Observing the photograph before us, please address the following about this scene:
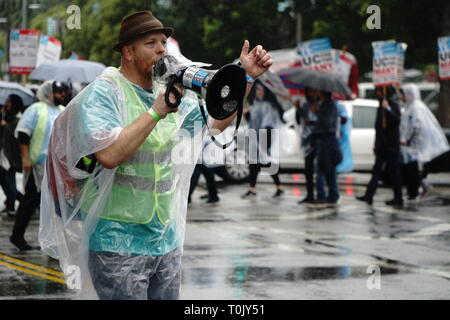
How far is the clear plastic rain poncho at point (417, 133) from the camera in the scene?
15406 millimetres

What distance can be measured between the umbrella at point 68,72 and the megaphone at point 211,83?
1237cm

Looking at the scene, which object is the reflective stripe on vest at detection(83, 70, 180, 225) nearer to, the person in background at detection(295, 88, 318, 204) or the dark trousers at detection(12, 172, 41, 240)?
the dark trousers at detection(12, 172, 41, 240)

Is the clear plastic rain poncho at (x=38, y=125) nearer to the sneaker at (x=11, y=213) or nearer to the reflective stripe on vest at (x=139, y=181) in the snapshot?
the sneaker at (x=11, y=213)

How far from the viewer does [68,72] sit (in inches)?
653

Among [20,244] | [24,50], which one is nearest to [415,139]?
[20,244]

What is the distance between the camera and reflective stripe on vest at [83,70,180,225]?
4148 mm

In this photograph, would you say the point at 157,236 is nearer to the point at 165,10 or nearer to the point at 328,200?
the point at 328,200

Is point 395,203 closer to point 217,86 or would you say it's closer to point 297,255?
point 297,255

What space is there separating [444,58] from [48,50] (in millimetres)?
7725

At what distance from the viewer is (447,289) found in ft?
→ 25.3

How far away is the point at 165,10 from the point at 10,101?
1838cm

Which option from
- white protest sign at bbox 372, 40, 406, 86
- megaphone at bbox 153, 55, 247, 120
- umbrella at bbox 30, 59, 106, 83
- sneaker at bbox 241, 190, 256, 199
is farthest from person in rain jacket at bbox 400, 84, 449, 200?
megaphone at bbox 153, 55, 247, 120

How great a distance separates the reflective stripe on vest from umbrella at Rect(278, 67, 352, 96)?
10.4m
